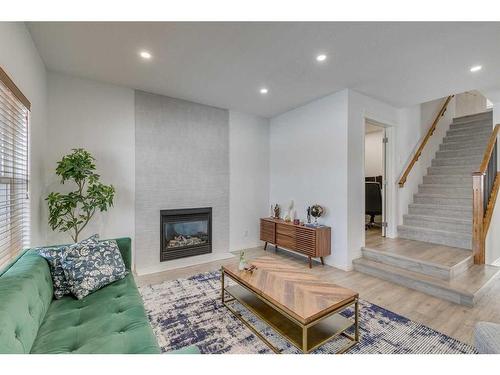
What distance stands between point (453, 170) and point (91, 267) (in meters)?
6.04

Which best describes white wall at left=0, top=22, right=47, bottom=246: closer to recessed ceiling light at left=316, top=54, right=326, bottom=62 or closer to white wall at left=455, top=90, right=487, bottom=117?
recessed ceiling light at left=316, top=54, right=326, bottom=62

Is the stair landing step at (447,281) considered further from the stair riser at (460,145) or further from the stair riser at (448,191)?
the stair riser at (460,145)

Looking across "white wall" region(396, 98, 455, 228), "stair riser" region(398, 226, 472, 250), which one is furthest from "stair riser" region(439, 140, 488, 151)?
"stair riser" region(398, 226, 472, 250)

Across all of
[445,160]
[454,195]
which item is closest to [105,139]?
[454,195]

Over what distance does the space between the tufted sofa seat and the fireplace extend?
6.46 ft

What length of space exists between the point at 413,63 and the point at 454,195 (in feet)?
9.30

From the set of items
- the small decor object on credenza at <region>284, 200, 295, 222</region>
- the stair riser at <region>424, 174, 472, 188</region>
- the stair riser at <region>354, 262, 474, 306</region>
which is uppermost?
the stair riser at <region>424, 174, 472, 188</region>

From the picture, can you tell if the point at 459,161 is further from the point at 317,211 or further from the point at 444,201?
the point at 317,211

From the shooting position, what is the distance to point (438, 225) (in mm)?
3965

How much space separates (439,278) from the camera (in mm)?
2822

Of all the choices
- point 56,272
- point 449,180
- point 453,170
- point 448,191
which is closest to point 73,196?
point 56,272

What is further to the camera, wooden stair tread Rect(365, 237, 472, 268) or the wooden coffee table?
wooden stair tread Rect(365, 237, 472, 268)

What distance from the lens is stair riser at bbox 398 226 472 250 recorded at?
3.54 meters
